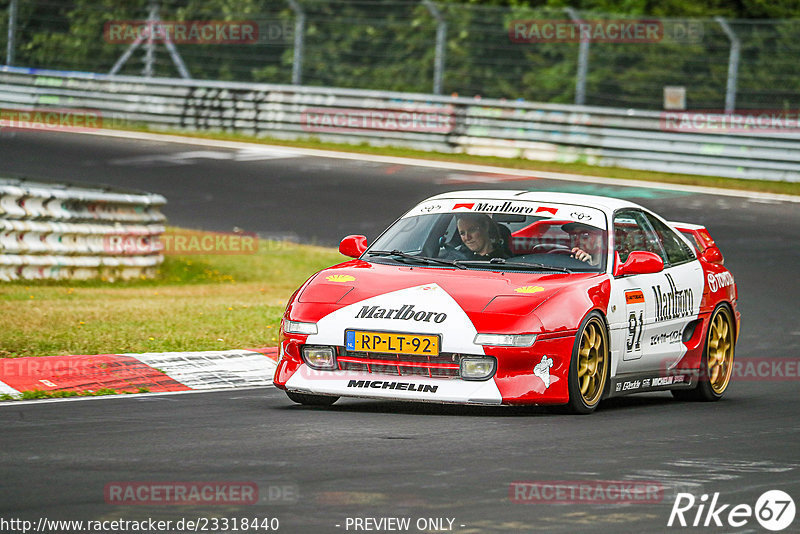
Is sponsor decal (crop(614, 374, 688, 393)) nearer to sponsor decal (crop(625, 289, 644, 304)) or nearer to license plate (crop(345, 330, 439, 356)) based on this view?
sponsor decal (crop(625, 289, 644, 304))

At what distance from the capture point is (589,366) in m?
8.53

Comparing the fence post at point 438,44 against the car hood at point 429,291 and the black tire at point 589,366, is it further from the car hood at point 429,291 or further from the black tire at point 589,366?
the black tire at point 589,366

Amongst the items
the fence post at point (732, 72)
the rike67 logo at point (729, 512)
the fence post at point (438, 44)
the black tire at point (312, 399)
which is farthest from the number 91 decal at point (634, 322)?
the fence post at point (438, 44)

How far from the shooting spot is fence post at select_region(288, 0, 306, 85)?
2853cm

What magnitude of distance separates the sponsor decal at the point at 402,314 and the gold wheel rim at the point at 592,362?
901 millimetres

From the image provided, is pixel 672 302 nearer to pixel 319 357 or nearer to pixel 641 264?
pixel 641 264

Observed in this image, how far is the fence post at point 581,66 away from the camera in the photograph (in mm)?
26000

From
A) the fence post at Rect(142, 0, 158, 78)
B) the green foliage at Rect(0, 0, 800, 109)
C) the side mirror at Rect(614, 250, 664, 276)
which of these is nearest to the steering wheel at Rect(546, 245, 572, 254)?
the side mirror at Rect(614, 250, 664, 276)

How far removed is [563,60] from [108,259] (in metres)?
12.6

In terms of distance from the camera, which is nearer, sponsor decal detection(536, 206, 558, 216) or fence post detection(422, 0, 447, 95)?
A: sponsor decal detection(536, 206, 558, 216)

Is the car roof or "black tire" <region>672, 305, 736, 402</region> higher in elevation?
the car roof

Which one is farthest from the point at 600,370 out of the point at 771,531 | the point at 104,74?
the point at 104,74

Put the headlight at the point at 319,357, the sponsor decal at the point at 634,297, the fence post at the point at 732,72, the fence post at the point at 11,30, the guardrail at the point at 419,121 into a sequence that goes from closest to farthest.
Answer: the headlight at the point at 319,357, the sponsor decal at the point at 634,297, the guardrail at the point at 419,121, the fence post at the point at 732,72, the fence post at the point at 11,30

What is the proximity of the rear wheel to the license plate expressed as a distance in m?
0.82
